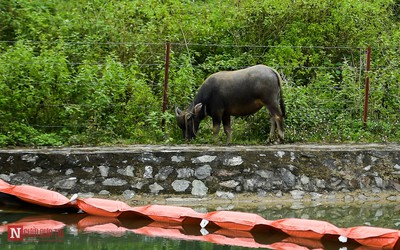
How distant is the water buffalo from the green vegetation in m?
0.47

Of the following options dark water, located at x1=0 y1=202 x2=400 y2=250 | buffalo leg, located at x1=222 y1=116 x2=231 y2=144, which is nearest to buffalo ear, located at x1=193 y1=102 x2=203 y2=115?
buffalo leg, located at x1=222 y1=116 x2=231 y2=144

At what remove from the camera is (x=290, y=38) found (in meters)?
17.4

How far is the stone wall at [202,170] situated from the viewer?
11.6 meters

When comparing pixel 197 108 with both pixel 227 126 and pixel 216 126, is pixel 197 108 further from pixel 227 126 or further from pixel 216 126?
pixel 227 126

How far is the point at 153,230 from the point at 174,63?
6578 millimetres

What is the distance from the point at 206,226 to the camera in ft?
31.7

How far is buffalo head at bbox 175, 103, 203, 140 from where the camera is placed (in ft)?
44.7

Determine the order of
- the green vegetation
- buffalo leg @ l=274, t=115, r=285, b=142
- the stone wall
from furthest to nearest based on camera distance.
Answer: the green vegetation < buffalo leg @ l=274, t=115, r=285, b=142 < the stone wall

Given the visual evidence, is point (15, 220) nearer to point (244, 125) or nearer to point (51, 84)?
point (51, 84)

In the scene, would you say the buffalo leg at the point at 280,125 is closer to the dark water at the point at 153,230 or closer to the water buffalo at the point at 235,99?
the water buffalo at the point at 235,99

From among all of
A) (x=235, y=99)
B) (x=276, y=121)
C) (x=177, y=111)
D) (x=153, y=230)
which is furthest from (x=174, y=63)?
(x=153, y=230)

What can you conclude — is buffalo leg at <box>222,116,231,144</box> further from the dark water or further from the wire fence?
the dark water

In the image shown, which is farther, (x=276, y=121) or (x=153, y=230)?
(x=276, y=121)

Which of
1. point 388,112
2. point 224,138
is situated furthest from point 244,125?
point 388,112
